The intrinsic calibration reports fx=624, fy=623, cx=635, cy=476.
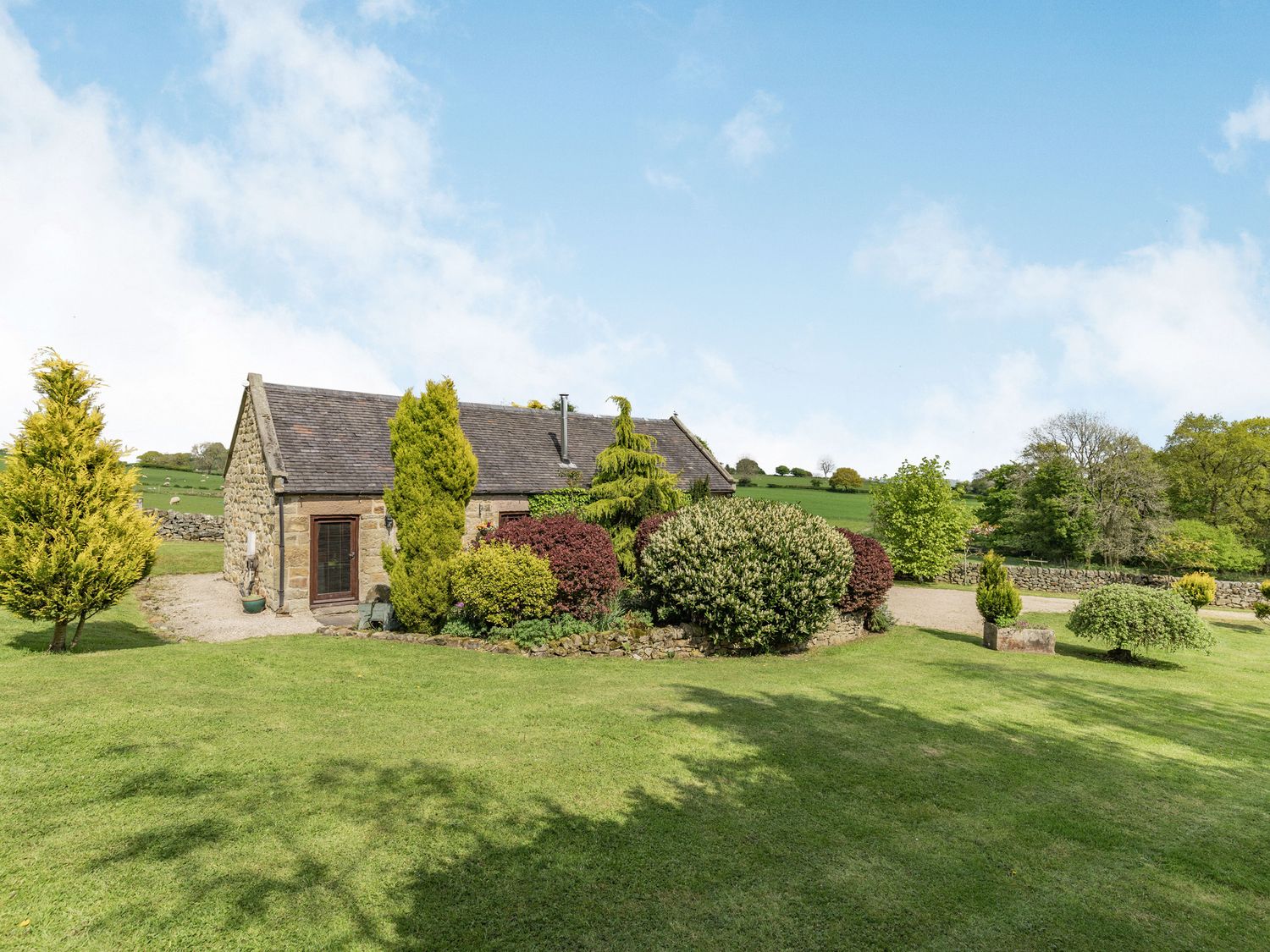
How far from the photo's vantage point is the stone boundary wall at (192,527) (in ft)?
115

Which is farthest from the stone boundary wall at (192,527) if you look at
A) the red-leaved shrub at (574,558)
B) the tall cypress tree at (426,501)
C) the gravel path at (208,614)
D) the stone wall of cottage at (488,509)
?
the red-leaved shrub at (574,558)

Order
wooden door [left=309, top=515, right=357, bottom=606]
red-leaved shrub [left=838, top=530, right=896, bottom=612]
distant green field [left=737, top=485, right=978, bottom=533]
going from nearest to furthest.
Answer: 1. red-leaved shrub [left=838, top=530, right=896, bottom=612]
2. wooden door [left=309, top=515, right=357, bottom=606]
3. distant green field [left=737, top=485, right=978, bottom=533]

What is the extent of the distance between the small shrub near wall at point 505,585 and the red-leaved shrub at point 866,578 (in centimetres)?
889

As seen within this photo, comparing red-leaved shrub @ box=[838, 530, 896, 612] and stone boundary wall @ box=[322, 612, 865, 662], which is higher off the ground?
red-leaved shrub @ box=[838, 530, 896, 612]

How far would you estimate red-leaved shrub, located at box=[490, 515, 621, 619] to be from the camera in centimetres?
1591

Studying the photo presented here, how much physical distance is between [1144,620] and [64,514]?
2383 centimetres

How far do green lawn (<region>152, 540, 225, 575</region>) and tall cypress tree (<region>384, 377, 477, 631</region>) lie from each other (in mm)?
13547

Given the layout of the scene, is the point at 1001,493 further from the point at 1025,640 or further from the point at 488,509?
the point at 488,509

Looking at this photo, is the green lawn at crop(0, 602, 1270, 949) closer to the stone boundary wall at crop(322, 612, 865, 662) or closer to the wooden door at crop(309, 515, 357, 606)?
the stone boundary wall at crop(322, 612, 865, 662)

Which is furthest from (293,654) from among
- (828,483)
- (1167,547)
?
(828,483)

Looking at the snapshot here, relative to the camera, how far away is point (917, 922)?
16.2 feet

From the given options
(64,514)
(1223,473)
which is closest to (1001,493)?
(1223,473)

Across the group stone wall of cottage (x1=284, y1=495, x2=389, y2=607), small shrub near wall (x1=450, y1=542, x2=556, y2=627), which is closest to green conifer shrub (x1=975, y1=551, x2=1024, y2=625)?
small shrub near wall (x1=450, y1=542, x2=556, y2=627)

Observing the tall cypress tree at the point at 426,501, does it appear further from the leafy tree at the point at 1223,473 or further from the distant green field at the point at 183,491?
the leafy tree at the point at 1223,473
